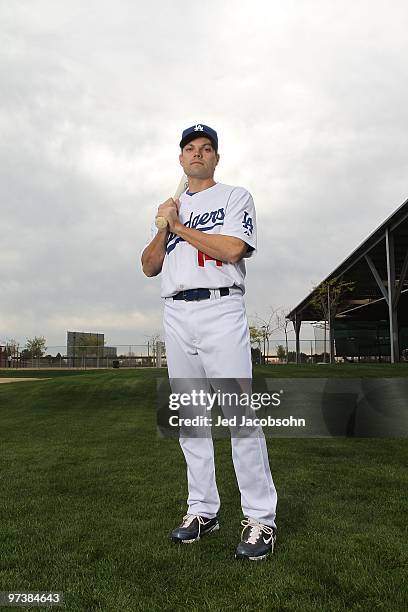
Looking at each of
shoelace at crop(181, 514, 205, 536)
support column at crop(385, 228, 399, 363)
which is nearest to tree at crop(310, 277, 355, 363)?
support column at crop(385, 228, 399, 363)

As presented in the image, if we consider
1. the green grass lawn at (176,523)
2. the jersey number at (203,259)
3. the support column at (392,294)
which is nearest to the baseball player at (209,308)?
the jersey number at (203,259)

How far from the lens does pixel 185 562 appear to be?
2584 mm

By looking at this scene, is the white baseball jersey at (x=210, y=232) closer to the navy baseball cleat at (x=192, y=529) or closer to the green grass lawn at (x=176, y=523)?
the navy baseball cleat at (x=192, y=529)

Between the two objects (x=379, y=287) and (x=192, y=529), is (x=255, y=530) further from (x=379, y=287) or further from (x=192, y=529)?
(x=379, y=287)

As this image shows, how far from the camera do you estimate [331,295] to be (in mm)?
Answer: 37844

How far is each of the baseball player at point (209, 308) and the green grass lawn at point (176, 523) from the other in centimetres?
20

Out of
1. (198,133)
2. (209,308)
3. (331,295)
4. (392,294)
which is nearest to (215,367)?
(209,308)

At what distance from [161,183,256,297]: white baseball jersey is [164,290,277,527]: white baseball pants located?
97mm

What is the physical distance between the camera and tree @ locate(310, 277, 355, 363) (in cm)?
3619

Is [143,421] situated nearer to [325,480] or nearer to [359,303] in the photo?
[325,480]

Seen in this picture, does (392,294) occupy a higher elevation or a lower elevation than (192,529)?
higher

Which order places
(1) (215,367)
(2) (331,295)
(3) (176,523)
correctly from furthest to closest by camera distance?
1. (2) (331,295)
2. (3) (176,523)
3. (1) (215,367)

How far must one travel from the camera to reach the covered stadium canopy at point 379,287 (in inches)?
982

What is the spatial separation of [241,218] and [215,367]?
86cm
